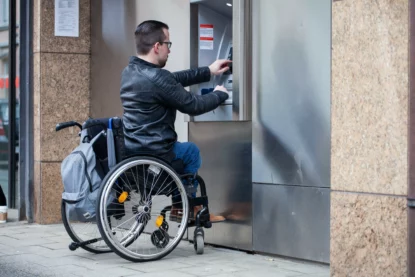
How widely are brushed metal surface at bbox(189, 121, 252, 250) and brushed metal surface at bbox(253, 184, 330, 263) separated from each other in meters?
0.13

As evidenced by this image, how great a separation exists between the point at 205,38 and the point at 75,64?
2.03 m

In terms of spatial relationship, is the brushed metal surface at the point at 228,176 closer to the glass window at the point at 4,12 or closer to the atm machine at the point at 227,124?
the atm machine at the point at 227,124

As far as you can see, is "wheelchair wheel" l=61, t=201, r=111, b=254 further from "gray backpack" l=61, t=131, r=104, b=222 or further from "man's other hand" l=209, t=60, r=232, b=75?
"man's other hand" l=209, t=60, r=232, b=75

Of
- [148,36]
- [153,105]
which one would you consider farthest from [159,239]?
[148,36]

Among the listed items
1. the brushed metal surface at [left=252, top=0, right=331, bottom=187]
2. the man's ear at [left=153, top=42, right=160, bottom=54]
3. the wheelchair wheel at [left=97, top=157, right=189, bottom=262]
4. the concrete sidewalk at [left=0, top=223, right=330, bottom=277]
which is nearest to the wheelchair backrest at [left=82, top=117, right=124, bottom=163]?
the wheelchair wheel at [left=97, top=157, right=189, bottom=262]

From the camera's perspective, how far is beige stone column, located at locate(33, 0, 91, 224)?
8242mm

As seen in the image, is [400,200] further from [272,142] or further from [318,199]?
[272,142]

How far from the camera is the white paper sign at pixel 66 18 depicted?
27.2 feet

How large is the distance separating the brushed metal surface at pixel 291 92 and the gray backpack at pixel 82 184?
1.20m

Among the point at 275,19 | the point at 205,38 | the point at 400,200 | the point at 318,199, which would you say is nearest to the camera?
the point at 400,200

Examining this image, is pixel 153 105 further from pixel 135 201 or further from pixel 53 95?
pixel 53 95

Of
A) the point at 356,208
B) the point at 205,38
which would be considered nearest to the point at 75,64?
the point at 205,38

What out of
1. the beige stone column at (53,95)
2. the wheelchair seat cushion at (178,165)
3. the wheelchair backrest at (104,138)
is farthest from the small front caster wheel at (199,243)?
the beige stone column at (53,95)

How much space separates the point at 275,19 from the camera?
20.1 ft
